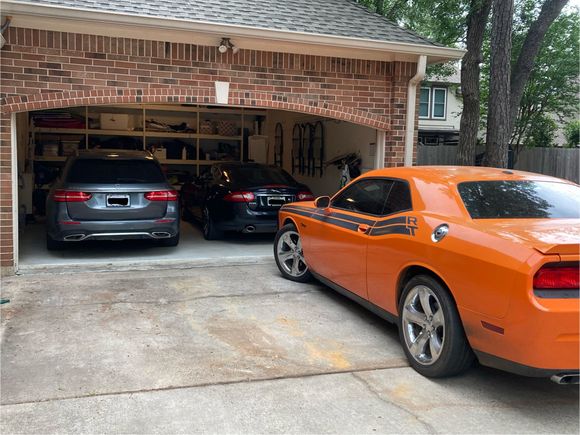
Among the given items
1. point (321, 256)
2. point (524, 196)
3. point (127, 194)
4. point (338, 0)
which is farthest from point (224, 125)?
point (524, 196)

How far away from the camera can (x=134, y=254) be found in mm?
8305

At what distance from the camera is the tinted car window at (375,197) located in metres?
4.78

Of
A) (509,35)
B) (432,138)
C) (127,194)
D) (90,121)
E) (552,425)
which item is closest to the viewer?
(552,425)

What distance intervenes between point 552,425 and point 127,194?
6.06 metres

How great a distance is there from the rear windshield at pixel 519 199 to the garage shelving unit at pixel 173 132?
11.5 m

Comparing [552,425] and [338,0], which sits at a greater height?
[338,0]

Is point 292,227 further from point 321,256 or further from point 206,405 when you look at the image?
point 206,405

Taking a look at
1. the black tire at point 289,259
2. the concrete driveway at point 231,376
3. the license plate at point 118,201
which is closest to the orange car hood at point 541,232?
the concrete driveway at point 231,376

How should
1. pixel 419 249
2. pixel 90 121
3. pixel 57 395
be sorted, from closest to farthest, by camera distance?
1. pixel 57 395
2. pixel 419 249
3. pixel 90 121

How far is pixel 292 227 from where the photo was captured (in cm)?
677

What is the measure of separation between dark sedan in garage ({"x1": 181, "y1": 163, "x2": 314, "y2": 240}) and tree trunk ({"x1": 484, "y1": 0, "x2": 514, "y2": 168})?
3.18 meters

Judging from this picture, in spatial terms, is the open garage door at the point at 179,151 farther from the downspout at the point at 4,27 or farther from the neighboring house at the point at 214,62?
the downspout at the point at 4,27

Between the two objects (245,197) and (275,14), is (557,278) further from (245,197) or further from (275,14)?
(275,14)

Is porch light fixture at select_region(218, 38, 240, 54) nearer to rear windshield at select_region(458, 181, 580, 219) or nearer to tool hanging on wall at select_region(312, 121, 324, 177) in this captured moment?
rear windshield at select_region(458, 181, 580, 219)
